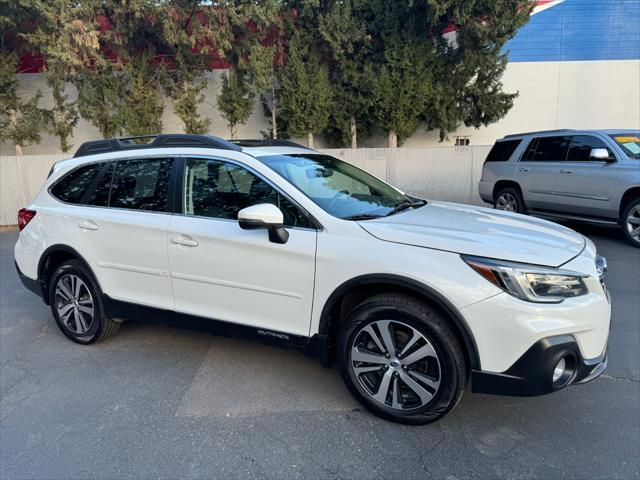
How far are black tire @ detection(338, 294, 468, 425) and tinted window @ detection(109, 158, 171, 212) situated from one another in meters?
1.80

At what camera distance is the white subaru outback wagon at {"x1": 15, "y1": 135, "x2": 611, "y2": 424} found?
250 cm

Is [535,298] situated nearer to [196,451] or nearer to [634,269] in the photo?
[196,451]

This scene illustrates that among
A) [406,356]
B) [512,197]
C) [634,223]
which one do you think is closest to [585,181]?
[634,223]

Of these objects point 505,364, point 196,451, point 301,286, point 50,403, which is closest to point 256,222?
point 301,286

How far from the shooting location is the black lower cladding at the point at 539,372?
7.91 feet

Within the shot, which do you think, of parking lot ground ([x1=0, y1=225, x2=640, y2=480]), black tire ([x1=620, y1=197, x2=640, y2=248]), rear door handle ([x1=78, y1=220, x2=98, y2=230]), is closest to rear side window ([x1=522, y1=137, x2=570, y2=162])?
black tire ([x1=620, y1=197, x2=640, y2=248])

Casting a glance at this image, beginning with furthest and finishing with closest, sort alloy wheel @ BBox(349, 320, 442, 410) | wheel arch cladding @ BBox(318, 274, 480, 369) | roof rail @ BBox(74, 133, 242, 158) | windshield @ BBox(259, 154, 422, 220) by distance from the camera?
1. roof rail @ BBox(74, 133, 242, 158)
2. windshield @ BBox(259, 154, 422, 220)
3. alloy wheel @ BBox(349, 320, 442, 410)
4. wheel arch cladding @ BBox(318, 274, 480, 369)

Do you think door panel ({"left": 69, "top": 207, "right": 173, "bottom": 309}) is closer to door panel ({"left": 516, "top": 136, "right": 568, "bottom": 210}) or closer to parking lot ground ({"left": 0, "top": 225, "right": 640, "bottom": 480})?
Result: parking lot ground ({"left": 0, "top": 225, "right": 640, "bottom": 480})

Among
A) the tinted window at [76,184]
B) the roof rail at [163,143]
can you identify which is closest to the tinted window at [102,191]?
the tinted window at [76,184]

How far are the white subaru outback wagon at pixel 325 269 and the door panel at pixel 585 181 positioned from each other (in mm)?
5129

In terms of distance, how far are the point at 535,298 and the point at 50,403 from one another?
3.28 metres

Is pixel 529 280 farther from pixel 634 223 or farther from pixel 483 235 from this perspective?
pixel 634 223

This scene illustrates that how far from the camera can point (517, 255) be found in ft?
8.32

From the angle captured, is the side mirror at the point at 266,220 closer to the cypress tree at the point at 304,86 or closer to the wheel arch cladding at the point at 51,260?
the wheel arch cladding at the point at 51,260
